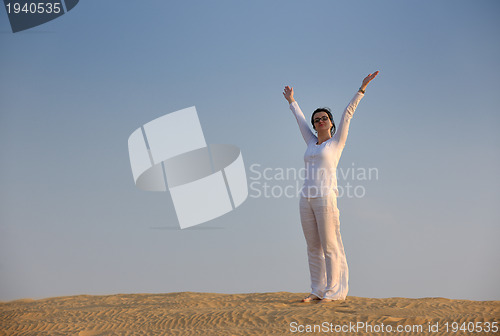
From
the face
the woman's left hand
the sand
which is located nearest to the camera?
the sand

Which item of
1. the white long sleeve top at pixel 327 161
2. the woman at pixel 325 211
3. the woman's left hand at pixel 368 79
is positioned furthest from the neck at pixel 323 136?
the woman's left hand at pixel 368 79

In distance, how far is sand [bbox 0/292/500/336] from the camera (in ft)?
17.0

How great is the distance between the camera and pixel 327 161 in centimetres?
633

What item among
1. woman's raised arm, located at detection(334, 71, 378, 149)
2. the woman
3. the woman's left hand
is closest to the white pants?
the woman

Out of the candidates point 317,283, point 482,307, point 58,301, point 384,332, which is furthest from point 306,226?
point 58,301

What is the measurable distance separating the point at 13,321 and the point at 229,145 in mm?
5692

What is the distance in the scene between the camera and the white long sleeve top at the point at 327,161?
20.7 ft

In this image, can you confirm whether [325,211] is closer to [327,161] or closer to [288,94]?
[327,161]

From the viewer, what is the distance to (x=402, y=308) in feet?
19.8

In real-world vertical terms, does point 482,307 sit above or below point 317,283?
below

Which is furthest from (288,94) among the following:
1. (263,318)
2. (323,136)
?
(263,318)

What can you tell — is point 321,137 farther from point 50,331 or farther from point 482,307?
point 50,331

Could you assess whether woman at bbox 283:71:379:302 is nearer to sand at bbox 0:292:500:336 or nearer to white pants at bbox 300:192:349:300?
white pants at bbox 300:192:349:300

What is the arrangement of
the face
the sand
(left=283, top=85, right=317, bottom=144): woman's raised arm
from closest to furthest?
the sand, the face, (left=283, top=85, right=317, bottom=144): woman's raised arm
